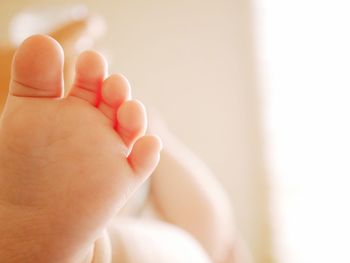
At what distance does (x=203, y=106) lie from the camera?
61.2 inches

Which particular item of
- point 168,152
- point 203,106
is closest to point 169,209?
point 168,152

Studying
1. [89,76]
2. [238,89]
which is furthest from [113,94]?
[238,89]

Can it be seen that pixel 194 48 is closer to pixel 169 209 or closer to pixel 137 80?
pixel 137 80

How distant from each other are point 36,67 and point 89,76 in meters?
0.07

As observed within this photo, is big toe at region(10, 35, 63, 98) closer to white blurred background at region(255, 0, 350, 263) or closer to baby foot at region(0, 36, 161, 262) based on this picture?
baby foot at region(0, 36, 161, 262)

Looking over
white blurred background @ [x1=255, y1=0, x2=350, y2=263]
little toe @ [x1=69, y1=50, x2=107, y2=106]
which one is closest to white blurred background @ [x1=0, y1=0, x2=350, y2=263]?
white blurred background @ [x1=255, y1=0, x2=350, y2=263]

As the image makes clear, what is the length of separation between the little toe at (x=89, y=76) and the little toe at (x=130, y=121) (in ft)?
0.12

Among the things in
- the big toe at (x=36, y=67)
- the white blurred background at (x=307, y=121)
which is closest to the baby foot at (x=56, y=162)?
the big toe at (x=36, y=67)

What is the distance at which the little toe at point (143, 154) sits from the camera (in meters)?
0.49

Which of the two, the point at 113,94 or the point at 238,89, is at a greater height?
the point at 113,94

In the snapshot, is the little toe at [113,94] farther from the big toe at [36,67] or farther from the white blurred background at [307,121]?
the white blurred background at [307,121]

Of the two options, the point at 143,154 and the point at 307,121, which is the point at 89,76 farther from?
the point at 307,121

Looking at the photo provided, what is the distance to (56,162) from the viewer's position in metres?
0.46

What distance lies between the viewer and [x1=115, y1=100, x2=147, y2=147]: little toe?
50 centimetres
